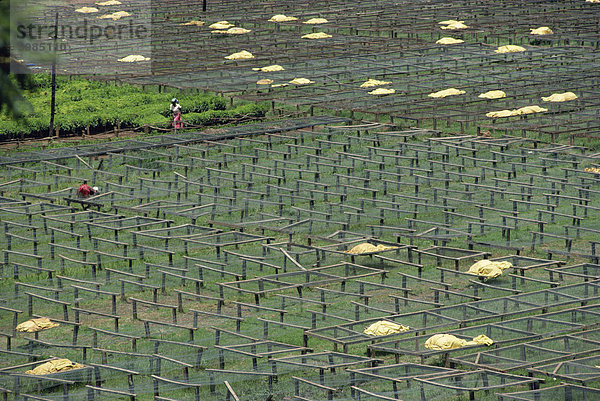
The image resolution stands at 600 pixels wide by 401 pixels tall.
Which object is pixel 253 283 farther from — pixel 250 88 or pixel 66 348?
pixel 250 88

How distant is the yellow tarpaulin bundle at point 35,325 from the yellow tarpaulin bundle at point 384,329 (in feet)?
32.5

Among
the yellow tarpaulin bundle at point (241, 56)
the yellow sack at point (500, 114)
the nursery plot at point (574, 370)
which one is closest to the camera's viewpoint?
the nursery plot at point (574, 370)

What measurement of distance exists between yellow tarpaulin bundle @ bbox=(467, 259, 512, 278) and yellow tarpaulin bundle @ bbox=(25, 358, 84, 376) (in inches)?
553

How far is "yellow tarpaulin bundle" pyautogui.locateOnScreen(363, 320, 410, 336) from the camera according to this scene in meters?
29.9

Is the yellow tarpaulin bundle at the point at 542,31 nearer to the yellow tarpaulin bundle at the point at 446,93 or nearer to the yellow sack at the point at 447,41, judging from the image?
the yellow sack at the point at 447,41

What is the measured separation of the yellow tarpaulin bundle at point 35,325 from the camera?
1243 inches

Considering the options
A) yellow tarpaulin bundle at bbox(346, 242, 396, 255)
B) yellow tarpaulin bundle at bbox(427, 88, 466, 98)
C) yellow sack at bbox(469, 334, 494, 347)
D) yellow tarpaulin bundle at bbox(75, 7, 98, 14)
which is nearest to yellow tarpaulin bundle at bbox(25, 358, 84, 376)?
yellow sack at bbox(469, 334, 494, 347)

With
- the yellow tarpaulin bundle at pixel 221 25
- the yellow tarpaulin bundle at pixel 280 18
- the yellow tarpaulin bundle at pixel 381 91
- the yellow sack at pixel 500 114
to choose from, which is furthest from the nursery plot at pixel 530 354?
the yellow tarpaulin bundle at pixel 221 25

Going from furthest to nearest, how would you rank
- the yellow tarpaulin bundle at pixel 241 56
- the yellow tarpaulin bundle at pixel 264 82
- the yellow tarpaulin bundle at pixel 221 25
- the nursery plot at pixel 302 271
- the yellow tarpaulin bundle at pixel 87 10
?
the yellow tarpaulin bundle at pixel 87 10 < the yellow tarpaulin bundle at pixel 221 25 < the yellow tarpaulin bundle at pixel 241 56 < the yellow tarpaulin bundle at pixel 264 82 < the nursery plot at pixel 302 271

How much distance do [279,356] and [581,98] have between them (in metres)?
34.6

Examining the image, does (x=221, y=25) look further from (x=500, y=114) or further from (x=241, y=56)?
(x=500, y=114)

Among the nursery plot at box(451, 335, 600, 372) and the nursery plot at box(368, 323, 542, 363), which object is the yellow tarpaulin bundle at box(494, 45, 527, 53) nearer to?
the nursery plot at box(368, 323, 542, 363)

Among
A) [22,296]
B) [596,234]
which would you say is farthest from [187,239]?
[596,234]

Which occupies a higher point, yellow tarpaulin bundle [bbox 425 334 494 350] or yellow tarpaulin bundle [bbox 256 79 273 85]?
yellow tarpaulin bundle [bbox 256 79 273 85]
